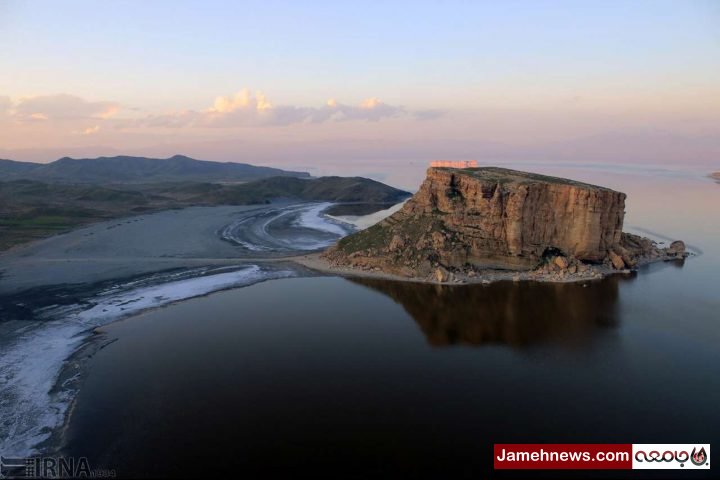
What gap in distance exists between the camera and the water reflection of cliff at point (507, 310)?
35625 mm

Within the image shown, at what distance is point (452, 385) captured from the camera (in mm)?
27484

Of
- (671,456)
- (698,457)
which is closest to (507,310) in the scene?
(671,456)

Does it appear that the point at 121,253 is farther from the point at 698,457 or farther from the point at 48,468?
the point at 698,457

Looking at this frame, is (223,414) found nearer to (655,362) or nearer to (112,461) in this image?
(112,461)

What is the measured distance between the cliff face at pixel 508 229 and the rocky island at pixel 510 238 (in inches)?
4.3

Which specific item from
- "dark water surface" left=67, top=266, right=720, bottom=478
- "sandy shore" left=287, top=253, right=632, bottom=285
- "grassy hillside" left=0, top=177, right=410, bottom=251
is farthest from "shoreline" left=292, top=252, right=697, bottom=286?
"grassy hillside" left=0, top=177, right=410, bottom=251

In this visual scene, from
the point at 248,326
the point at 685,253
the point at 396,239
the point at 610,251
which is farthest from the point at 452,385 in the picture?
the point at 685,253

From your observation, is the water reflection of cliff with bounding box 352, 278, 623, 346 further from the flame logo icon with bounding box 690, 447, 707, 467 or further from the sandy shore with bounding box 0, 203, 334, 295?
the sandy shore with bounding box 0, 203, 334, 295

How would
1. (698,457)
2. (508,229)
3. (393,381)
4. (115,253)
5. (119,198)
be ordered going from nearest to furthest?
(698,457), (393,381), (508,229), (115,253), (119,198)

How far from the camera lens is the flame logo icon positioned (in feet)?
68.2

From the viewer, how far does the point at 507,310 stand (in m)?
41.3

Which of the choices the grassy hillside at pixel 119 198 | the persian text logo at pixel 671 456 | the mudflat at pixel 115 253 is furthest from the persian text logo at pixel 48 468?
the grassy hillside at pixel 119 198

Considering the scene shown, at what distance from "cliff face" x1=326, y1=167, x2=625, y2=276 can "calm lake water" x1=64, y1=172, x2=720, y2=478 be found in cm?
760

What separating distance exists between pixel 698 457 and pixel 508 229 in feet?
113
